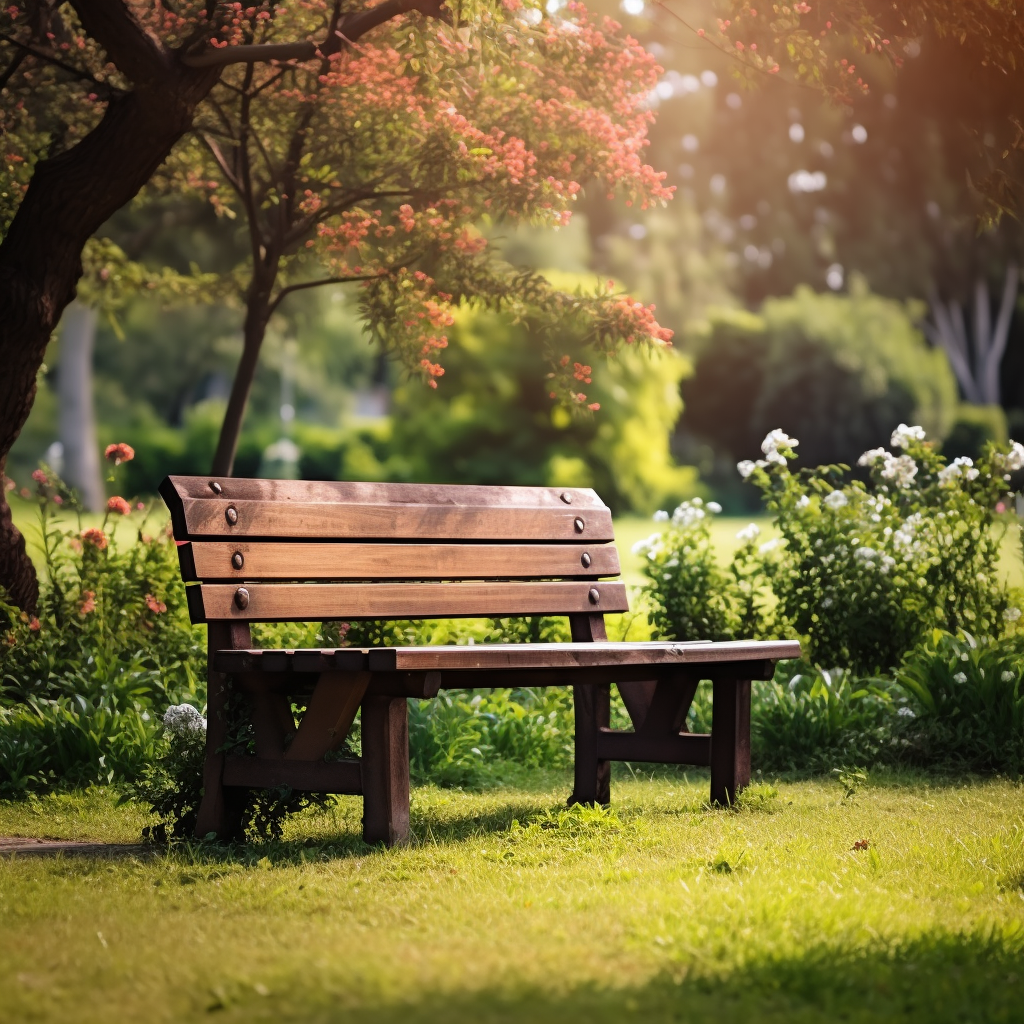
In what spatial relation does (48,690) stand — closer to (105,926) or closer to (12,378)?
(12,378)

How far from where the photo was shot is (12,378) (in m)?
6.21

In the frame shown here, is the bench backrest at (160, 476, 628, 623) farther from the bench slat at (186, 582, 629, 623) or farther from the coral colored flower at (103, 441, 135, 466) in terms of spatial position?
the coral colored flower at (103, 441, 135, 466)

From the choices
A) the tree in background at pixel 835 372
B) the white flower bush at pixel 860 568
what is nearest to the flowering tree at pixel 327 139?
the white flower bush at pixel 860 568

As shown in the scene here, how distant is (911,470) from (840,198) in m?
28.1

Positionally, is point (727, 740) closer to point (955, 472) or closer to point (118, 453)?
point (955, 472)

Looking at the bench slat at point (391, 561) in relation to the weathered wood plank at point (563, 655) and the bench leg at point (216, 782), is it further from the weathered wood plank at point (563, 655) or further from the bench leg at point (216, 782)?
the weathered wood plank at point (563, 655)

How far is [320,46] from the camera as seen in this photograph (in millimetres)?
6672

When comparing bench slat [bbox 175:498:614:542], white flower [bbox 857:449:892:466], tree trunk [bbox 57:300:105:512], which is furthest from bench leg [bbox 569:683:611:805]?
tree trunk [bbox 57:300:105:512]

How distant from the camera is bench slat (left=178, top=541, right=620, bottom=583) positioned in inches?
173

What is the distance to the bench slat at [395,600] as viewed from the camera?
4.39m

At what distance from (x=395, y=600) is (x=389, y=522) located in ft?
0.92

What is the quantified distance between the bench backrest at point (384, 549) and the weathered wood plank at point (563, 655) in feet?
1.85

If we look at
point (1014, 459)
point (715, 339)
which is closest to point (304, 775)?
point (1014, 459)

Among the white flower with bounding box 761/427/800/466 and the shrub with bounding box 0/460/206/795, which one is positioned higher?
the white flower with bounding box 761/427/800/466
